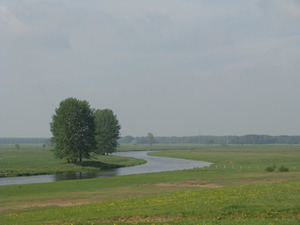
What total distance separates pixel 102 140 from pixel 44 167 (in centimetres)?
5948

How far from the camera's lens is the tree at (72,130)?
9500cm

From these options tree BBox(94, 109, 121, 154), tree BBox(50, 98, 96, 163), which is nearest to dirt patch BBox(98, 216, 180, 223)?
tree BBox(50, 98, 96, 163)

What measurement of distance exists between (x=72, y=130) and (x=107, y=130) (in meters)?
51.2

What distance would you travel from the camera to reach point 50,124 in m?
100

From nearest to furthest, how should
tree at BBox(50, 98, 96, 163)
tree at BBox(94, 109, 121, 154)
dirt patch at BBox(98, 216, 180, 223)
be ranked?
dirt patch at BBox(98, 216, 180, 223) < tree at BBox(50, 98, 96, 163) < tree at BBox(94, 109, 121, 154)

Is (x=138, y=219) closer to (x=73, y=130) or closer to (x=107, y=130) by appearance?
(x=73, y=130)

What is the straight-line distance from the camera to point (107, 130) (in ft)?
484

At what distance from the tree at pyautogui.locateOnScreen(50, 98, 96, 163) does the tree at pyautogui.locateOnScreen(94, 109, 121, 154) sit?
143ft

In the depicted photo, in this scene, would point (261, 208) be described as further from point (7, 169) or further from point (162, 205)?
point (7, 169)

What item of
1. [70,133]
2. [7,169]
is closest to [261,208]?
[7,169]

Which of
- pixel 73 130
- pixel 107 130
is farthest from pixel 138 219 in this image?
pixel 107 130

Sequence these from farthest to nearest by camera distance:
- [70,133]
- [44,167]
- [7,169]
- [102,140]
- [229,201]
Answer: [102,140]
[70,133]
[44,167]
[7,169]
[229,201]

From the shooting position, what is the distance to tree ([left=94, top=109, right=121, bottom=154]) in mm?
145625

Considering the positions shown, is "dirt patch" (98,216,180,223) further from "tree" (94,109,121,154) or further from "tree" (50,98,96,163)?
"tree" (94,109,121,154)
